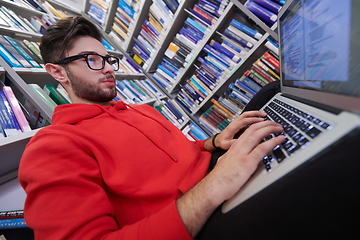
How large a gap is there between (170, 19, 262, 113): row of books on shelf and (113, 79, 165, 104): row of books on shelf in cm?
23

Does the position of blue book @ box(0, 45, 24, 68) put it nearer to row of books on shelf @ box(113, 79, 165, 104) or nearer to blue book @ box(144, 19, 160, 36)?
row of books on shelf @ box(113, 79, 165, 104)

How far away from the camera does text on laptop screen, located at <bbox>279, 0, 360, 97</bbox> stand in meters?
0.39

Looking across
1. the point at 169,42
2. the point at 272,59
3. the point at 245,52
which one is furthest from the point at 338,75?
the point at 169,42

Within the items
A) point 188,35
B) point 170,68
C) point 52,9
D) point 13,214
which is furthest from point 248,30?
point 52,9

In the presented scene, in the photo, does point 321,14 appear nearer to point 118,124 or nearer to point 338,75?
point 338,75

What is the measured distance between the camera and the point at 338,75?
40 centimetres

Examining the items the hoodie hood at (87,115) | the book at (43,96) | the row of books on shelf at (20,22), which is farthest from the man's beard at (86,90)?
the row of books on shelf at (20,22)

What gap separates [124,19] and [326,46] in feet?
6.93

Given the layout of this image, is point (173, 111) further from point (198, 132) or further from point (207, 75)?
point (207, 75)

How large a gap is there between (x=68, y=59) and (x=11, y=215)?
0.75m

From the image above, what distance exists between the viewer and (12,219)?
0.65 m

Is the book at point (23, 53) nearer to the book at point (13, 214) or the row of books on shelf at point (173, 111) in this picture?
the book at point (13, 214)

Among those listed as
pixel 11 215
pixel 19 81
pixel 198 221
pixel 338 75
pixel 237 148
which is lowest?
pixel 11 215

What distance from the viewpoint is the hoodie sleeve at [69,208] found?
40 centimetres
